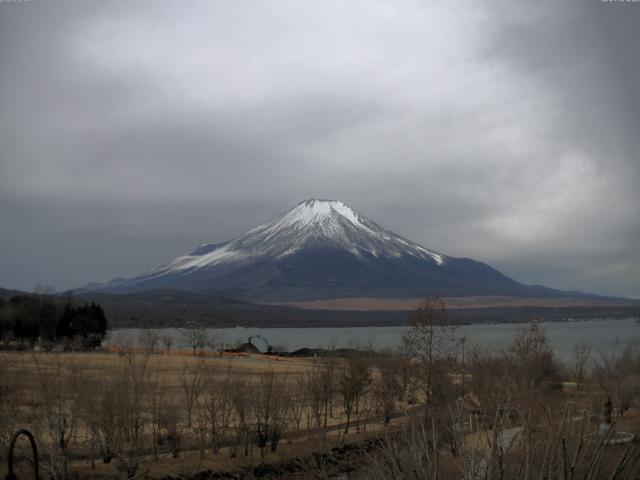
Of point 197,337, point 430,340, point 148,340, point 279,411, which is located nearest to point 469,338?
point 148,340

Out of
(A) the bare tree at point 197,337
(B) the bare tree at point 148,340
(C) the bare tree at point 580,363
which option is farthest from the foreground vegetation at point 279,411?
(A) the bare tree at point 197,337

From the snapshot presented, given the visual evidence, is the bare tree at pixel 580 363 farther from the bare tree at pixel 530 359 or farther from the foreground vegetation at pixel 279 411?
the bare tree at pixel 530 359

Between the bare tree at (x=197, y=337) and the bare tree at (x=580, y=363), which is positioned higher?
the bare tree at (x=580, y=363)

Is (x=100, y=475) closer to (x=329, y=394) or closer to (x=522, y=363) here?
(x=329, y=394)

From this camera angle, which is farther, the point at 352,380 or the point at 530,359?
the point at 352,380

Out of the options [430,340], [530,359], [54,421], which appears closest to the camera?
[54,421]

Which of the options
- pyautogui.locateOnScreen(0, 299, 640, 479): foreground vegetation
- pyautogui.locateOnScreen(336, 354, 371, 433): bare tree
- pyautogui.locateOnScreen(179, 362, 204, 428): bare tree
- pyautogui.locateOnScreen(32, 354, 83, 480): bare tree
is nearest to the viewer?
pyautogui.locateOnScreen(32, 354, 83, 480): bare tree

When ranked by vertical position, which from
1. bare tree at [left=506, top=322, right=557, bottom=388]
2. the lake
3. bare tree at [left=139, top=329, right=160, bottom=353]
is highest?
bare tree at [left=506, top=322, right=557, bottom=388]

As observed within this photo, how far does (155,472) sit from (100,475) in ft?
5.20

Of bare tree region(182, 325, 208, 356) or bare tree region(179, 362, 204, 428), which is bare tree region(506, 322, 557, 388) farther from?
bare tree region(182, 325, 208, 356)

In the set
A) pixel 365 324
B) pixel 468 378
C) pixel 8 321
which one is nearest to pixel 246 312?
pixel 365 324

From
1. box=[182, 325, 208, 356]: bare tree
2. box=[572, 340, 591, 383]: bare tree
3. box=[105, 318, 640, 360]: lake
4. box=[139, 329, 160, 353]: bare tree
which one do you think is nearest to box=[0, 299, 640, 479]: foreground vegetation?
box=[572, 340, 591, 383]: bare tree

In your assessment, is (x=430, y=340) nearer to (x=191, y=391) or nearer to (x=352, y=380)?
(x=352, y=380)

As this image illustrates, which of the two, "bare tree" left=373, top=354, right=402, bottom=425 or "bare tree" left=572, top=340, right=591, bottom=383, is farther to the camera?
"bare tree" left=373, top=354, right=402, bottom=425
